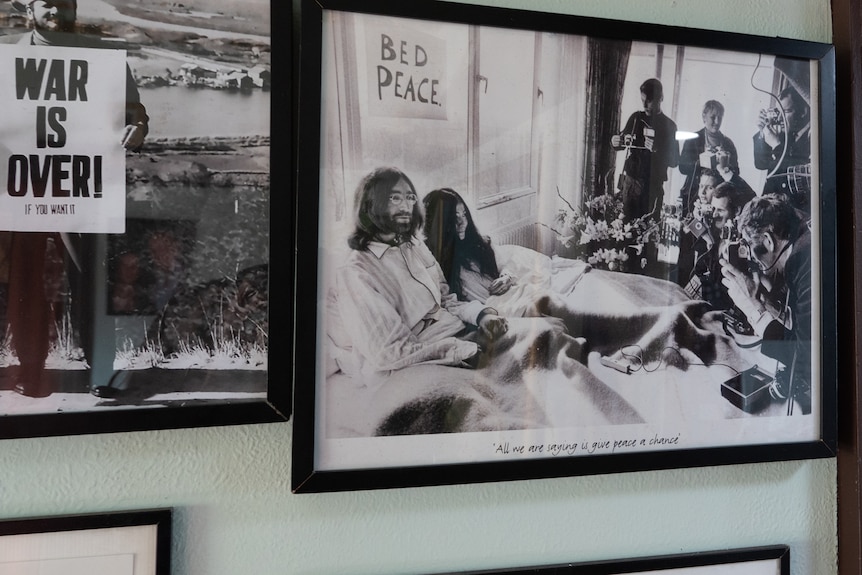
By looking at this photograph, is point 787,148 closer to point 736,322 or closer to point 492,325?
point 736,322

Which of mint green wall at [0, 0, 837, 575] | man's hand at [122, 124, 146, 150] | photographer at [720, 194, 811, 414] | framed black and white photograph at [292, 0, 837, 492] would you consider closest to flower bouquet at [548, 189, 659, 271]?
framed black and white photograph at [292, 0, 837, 492]

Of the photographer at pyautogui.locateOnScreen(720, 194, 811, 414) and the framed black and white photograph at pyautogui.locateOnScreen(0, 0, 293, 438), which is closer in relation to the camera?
the framed black and white photograph at pyautogui.locateOnScreen(0, 0, 293, 438)

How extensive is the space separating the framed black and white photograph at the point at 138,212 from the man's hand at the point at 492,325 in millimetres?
192

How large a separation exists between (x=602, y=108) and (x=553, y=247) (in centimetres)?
16

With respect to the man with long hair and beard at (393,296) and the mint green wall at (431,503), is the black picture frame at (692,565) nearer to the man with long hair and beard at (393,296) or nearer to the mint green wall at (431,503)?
the mint green wall at (431,503)

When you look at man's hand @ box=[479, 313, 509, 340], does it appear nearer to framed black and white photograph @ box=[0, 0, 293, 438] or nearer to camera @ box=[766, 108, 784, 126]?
framed black and white photograph @ box=[0, 0, 293, 438]

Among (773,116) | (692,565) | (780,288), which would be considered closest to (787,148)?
(773,116)

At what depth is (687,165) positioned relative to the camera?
1.92 ft

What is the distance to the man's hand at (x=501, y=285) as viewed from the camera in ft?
1.78

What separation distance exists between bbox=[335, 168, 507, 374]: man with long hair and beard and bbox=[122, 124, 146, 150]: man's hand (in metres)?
0.20

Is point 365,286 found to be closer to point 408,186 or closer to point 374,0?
point 408,186

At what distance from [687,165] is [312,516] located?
536 mm

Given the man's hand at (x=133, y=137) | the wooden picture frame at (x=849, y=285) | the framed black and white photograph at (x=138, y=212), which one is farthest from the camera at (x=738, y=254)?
the man's hand at (x=133, y=137)

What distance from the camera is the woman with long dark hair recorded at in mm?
532
